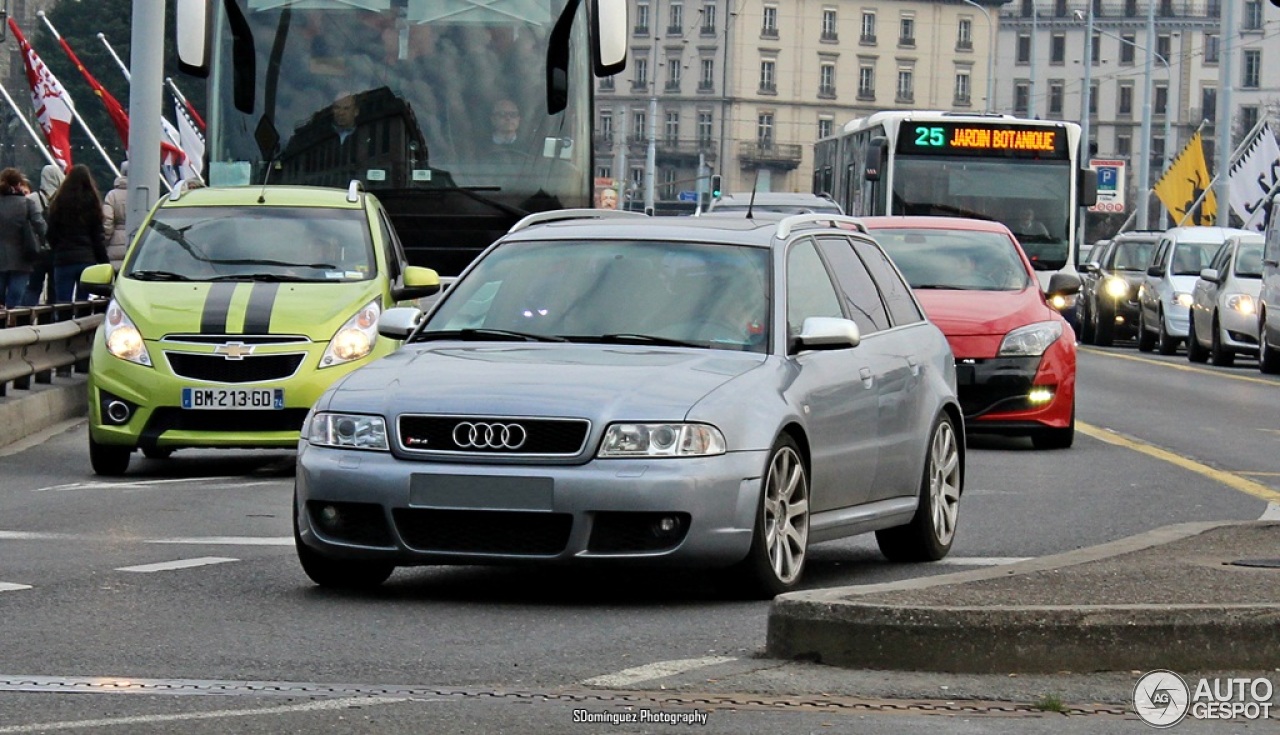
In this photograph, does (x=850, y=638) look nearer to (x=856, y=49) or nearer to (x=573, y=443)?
(x=573, y=443)

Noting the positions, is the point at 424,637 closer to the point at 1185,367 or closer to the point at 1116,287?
the point at 1185,367

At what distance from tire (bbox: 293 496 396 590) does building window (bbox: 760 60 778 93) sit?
154 metres

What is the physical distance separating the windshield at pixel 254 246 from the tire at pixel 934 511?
17.2 ft

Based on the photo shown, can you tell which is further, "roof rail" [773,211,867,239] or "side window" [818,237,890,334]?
"side window" [818,237,890,334]

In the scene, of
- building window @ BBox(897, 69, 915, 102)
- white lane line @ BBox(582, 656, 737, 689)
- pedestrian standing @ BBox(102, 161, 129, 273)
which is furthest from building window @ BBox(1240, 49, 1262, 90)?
white lane line @ BBox(582, 656, 737, 689)

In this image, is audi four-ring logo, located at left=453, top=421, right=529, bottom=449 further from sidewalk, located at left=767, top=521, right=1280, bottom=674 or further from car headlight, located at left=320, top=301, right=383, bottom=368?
car headlight, located at left=320, top=301, right=383, bottom=368

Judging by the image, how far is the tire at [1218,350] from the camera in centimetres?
3372

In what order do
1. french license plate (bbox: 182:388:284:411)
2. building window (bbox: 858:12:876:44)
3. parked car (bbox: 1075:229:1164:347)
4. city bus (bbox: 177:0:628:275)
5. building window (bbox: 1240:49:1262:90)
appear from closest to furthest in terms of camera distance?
french license plate (bbox: 182:388:284:411) < city bus (bbox: 177:0:628:275) < parked car (bbox: 1075:229:1164:347) < building window (bbox: 858:12:876:44) < building window (bbox: 1240:49:1262:90)

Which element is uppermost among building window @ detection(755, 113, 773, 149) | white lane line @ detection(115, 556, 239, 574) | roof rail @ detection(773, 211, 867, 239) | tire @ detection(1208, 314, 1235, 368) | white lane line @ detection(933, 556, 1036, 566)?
roof rail @ detection(773, 211, 867, 239)

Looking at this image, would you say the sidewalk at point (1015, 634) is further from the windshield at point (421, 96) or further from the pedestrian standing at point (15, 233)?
the pedestrian standing at point (15, 233)

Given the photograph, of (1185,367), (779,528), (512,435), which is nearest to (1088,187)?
(1185,367)

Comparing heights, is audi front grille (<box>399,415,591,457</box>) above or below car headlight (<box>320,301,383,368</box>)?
above

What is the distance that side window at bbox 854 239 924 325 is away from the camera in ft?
35.7

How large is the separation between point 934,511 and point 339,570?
8.87 ft
